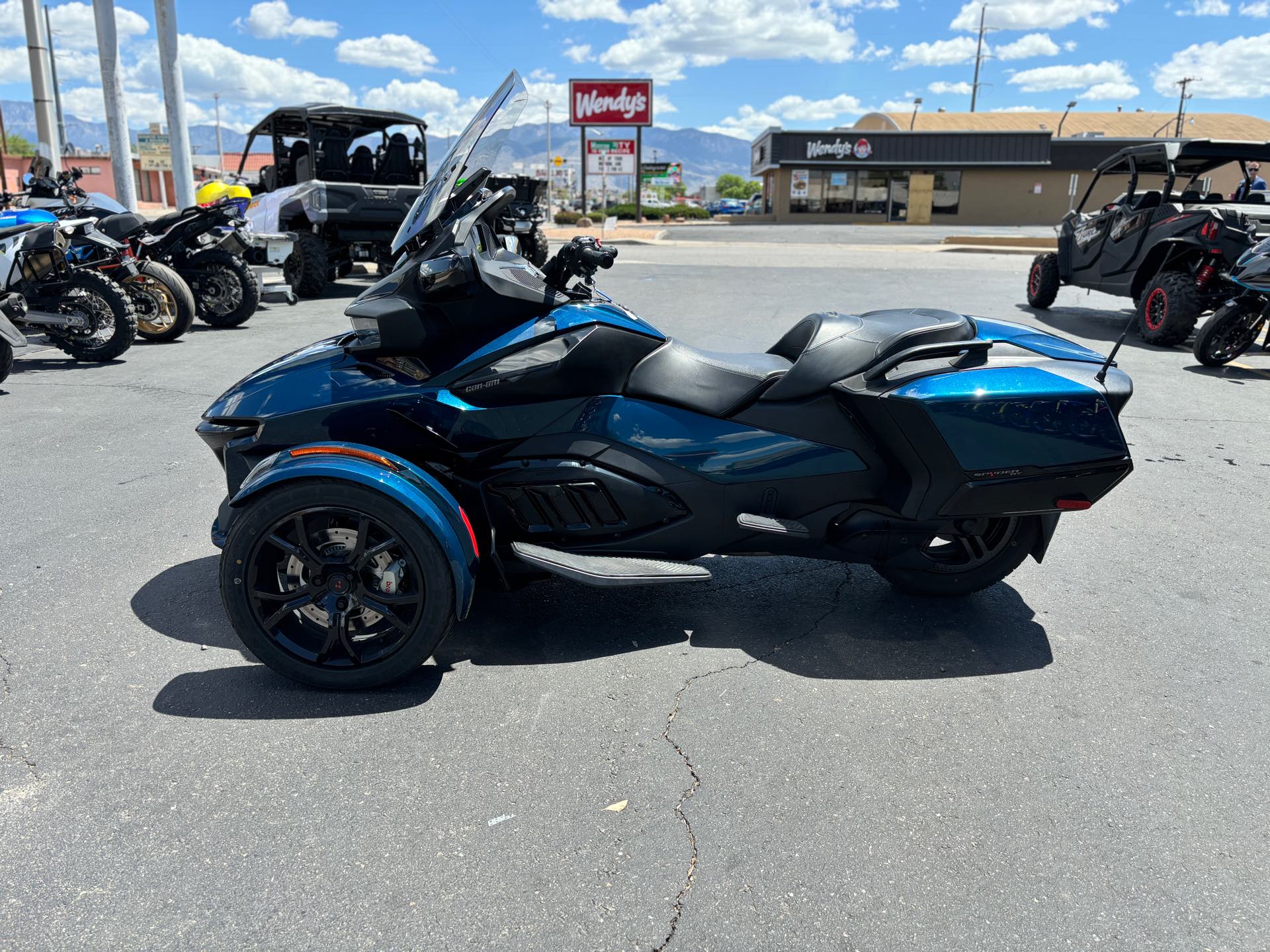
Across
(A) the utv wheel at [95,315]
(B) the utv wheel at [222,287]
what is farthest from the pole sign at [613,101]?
(A) the utv wheel at [95,315]

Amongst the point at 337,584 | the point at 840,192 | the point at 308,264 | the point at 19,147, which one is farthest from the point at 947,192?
the point at 19,147

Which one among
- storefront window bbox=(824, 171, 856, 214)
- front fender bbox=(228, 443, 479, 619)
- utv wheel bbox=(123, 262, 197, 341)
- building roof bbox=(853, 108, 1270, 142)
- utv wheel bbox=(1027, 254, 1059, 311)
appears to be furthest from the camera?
building roof bbox=(853, 108, 1270, 142)

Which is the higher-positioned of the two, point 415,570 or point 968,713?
point 415,570

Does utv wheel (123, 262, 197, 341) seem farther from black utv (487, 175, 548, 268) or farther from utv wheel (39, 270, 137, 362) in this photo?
black utv (487, 175, 548, 268)

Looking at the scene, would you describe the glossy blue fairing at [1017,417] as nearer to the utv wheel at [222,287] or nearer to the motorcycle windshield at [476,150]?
the motorcycle windshield at [476,150]

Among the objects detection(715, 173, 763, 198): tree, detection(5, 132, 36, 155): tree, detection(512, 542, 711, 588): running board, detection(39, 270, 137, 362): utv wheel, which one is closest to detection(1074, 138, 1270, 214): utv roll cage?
detection(512, 542, 711, 588): running board

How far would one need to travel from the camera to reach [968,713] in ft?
9.68

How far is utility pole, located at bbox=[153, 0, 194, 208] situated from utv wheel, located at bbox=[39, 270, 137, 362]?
7.23 m

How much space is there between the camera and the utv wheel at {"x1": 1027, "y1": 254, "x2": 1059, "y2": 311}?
12.3 m

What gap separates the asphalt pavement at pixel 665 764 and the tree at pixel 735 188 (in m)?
Result: 125

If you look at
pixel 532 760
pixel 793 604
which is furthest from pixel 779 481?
pixel 532 760

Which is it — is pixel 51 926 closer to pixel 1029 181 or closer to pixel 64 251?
pixel 64 251

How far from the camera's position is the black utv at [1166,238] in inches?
378

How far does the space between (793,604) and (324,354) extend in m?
2.07
